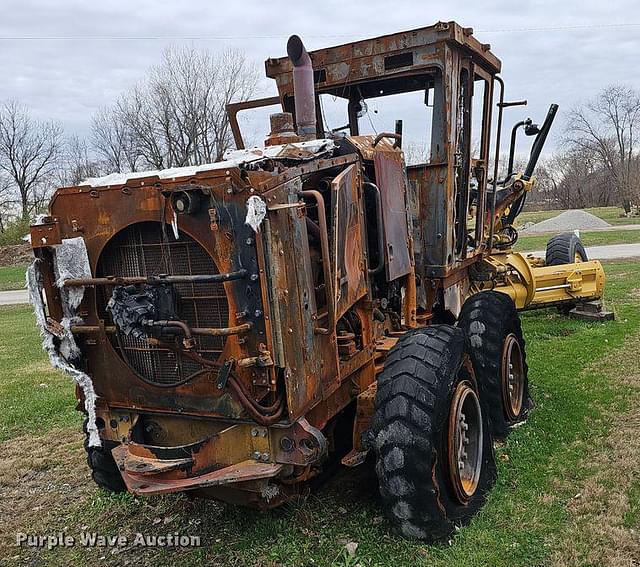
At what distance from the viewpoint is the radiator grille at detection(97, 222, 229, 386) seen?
3.43 metres

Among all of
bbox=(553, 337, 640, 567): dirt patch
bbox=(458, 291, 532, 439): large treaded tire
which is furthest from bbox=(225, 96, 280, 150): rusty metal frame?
bbox=(553, 337, 640, 567): dirt patch

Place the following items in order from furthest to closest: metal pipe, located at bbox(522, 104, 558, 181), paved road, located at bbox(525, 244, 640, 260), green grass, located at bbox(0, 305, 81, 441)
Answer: paved road, located at bbox(525, 244, 640, 260) → metal pipe, located at bbox(522, 104, 558, 181) → green grass, located at bbox(0, 305, 81, 441)

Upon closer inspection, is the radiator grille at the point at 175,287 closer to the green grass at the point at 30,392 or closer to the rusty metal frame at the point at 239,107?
the rusty metal frame at the point at 239,107

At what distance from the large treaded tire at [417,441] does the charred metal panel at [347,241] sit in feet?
1.57

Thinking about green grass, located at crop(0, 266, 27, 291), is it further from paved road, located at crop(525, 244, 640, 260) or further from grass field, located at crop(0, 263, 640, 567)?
grass field, located at crop(0, 263, 640, 567)

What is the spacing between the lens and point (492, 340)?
5.26 metres

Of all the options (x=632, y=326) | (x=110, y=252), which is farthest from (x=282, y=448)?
(x=632, y=326)

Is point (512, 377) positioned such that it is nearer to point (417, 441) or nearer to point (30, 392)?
point (417, 441)

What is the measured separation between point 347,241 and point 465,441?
60.0 inches

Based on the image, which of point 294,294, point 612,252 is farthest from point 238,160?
point 612,252

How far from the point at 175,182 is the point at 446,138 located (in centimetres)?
281

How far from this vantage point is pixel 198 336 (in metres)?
3.50

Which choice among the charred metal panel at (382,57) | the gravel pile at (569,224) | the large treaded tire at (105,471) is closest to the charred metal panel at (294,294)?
A: the large treaded tire at (105,471)

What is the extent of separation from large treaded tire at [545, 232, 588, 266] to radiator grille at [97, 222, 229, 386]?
25.5 ft
